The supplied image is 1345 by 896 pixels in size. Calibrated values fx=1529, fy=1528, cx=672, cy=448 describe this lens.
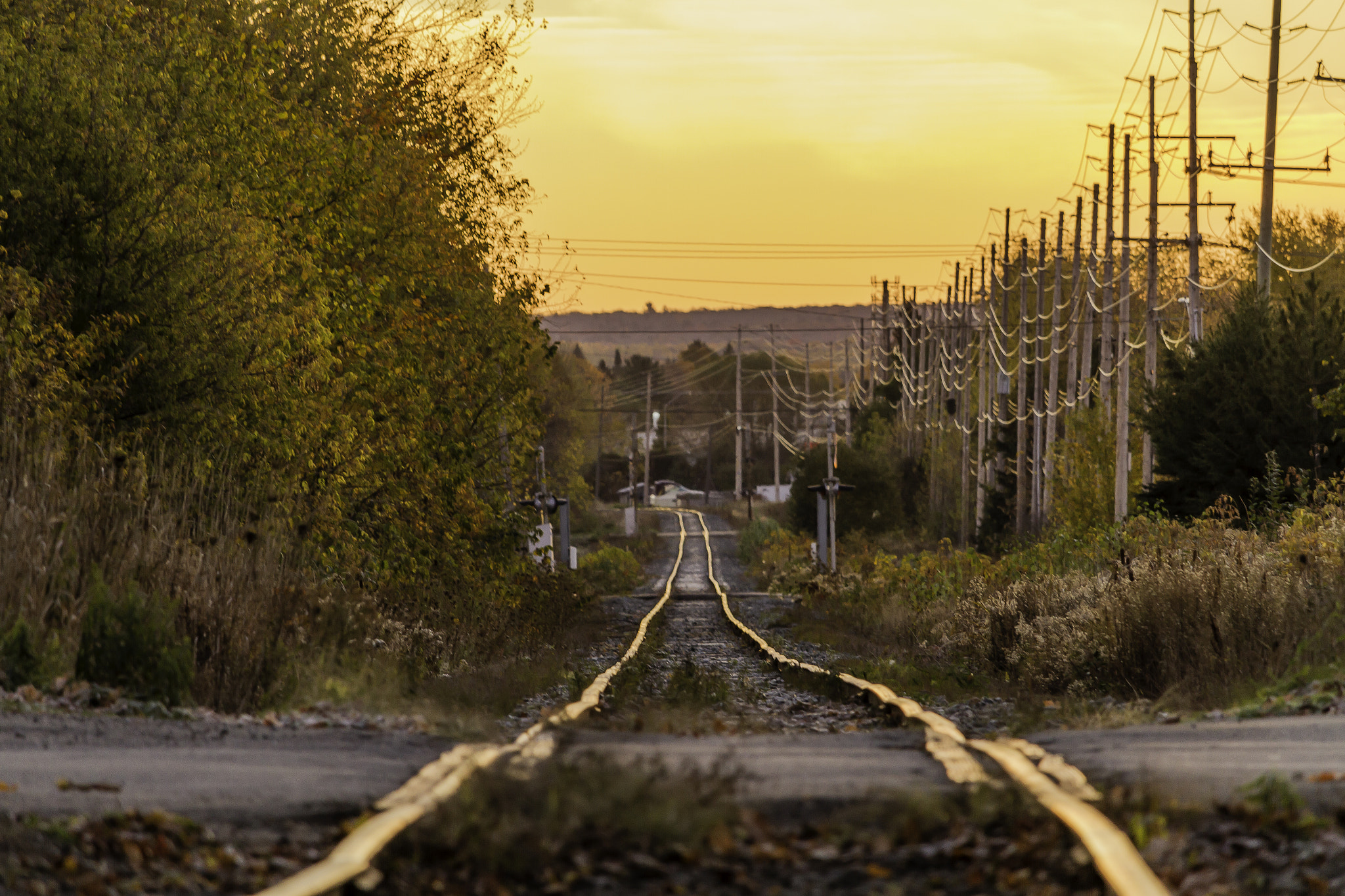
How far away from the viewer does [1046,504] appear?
56750 mm

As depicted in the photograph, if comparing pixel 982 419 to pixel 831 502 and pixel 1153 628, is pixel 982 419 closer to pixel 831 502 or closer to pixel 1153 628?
pixel 831 502

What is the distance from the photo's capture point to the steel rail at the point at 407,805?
5.41 meters

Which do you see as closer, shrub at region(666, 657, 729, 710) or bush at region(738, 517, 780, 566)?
shrub at region(666, 657, 729, 710)

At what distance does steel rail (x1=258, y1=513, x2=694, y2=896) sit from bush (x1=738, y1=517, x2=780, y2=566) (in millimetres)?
61227

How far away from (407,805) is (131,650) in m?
5.08

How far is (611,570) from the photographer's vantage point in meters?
57.3

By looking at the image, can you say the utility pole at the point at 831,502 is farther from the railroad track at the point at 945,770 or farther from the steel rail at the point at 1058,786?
the steel rail at the point at 1058,786

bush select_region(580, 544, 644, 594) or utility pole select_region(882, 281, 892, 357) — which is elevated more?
utility pole select_region(882, 281, 892, 357)

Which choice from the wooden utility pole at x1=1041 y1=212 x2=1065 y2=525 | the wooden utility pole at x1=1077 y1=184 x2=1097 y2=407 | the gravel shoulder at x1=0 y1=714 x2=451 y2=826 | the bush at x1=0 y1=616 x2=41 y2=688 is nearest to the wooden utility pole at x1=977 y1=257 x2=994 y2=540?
the wooden utility pole at x1=1077 y1=184 x2=1097 y2=407

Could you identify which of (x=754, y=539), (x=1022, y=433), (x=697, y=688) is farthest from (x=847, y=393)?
(x=697, y=688)

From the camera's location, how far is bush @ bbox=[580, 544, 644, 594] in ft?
172

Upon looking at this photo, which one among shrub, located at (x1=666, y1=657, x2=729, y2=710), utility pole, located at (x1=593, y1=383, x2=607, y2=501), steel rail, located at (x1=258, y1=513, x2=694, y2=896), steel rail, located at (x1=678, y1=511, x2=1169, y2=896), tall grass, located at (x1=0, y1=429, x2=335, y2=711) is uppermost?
utility pole, located at (x1=593, y1=383, x2=607, y2=501)

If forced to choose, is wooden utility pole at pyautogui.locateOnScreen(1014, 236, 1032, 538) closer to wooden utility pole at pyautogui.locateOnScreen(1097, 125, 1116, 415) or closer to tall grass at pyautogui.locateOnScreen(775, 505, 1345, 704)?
wooden utility pole at pyautogui.locateOnScreen(1097, 125, 1116, 415)

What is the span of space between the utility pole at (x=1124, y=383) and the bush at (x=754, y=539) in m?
25.1
